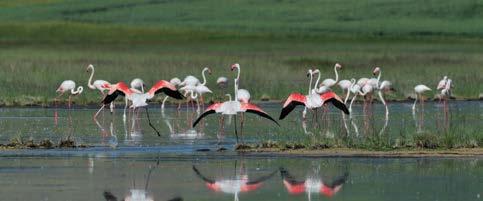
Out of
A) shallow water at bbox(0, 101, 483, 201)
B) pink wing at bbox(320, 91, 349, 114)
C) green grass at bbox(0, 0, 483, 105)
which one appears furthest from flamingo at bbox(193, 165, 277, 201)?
green grass at bbox(0, 0, 483, 105)

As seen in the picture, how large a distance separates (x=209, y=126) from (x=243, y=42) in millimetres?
31616

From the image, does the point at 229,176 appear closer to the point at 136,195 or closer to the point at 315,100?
the point at 136,195

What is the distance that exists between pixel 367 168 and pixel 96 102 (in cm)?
1460

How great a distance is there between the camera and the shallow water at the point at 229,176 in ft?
44.4

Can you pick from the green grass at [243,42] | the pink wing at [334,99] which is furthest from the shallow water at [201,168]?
the green grass at [243,42]

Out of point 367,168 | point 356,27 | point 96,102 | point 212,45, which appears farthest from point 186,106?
point 356,27

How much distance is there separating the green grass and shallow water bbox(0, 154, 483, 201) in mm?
12866

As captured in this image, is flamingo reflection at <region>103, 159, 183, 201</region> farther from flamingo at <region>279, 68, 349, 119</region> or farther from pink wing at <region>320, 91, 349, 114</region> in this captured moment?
pink wing at <region>320, 91, 349, 114</region>

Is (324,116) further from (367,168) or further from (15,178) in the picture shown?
(15,178)

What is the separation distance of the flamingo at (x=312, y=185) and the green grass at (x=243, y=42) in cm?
1515

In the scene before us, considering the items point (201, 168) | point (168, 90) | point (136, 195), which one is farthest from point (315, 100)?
point (136, 195)

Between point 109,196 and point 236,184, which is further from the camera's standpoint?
point 236,184

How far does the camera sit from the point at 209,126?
23359 mm

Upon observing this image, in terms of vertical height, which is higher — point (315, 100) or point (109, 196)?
point (315, 100)
